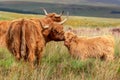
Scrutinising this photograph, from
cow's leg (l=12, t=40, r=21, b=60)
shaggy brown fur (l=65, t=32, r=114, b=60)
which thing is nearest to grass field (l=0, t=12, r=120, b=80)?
cow's leg (l=12, t=40, r=21, b=60)

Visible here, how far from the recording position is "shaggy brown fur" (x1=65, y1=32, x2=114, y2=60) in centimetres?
1412

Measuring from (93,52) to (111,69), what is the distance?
3070mm

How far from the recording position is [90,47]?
14.4 m

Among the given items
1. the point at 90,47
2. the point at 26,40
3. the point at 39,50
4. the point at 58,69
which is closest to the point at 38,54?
the point at 39,50

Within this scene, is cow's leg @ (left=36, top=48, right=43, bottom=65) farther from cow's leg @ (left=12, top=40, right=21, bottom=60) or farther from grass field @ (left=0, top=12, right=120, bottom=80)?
cow's leg @ (left=12, top=40, right=21, bottom=60)

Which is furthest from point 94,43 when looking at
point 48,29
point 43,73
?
point 43,73

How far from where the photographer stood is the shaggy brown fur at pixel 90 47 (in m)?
14.1

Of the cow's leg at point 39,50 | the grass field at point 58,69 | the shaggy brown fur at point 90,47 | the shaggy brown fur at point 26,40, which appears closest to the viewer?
the grass field at point 58,69

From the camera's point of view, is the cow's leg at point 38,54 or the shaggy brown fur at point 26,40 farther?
the cow's leg at point 38,54

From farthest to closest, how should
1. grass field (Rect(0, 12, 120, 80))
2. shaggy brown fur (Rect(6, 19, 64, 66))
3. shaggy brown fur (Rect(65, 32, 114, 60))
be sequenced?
shaggy brown fur (Rect(65, 32, 114, 60))
shaggy brown fur (Rect(6, 19, 64, 66))
grass field (Rect(0, 12, 120, 80))

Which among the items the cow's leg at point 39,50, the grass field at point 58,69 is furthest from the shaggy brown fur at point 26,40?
the grass field at point 58,69

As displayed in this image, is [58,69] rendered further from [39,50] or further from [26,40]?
[26,40]

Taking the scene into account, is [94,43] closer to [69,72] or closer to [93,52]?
[93,52]

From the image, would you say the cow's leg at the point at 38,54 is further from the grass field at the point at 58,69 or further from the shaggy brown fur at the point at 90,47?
the shaggy brown fur at the point at 90,47
